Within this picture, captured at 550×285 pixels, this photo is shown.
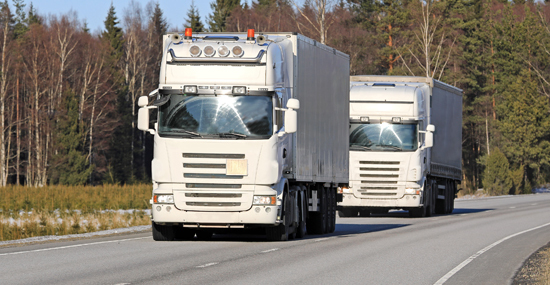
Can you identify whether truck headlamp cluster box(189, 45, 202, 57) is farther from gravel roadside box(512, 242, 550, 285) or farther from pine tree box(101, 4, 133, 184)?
pine tree box(101, 4, 133, 184)

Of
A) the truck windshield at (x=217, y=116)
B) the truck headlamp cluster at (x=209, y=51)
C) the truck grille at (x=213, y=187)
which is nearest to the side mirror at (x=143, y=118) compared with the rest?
the truck windshield at (x=217, y=116)

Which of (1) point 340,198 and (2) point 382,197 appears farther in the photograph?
(2) point 382,197

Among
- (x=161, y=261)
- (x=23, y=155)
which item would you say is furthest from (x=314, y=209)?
(x=23, y=155)

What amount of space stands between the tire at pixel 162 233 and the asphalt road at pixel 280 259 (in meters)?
0.33

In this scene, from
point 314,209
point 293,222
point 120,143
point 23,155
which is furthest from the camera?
point 120,143

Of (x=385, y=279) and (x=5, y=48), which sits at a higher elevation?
(x=5, y=48)

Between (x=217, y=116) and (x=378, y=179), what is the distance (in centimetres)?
1252

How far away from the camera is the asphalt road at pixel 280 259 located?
39.1 ft

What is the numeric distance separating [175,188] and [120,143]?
6999 cm

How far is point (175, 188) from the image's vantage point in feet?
55.1

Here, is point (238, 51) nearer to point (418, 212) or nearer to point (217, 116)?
Answer: point (217, 116)

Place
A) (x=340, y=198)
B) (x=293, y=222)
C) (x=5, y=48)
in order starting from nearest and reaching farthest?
(x=293, y=222), (x=340, y=198), (x=5, y=48)

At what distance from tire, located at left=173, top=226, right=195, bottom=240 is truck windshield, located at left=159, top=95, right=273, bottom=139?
8.73 feet

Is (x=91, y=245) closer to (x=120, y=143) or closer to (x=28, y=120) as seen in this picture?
(x=28, y=120)
